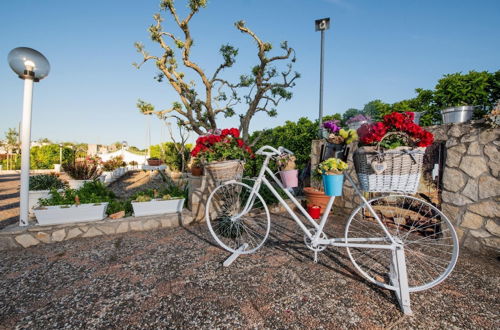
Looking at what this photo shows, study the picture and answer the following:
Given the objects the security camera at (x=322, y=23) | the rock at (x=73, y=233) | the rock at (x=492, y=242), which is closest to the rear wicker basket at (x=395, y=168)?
the rock at (x=492, y=242)

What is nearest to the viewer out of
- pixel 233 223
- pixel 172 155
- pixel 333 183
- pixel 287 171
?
pixel 333 183

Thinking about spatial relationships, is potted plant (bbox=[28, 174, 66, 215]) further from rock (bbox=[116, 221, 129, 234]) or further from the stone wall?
the stone wall

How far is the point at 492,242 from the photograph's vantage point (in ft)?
9.18

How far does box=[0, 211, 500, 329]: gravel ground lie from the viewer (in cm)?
171

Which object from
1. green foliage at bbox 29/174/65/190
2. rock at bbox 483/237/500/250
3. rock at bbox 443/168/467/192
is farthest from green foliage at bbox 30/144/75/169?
rock at bbox 483/237/500/250

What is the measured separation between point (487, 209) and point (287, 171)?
8.50ft

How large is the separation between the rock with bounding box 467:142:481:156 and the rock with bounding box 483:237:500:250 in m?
1.01

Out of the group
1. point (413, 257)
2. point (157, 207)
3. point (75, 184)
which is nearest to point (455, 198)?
point (413, 257)

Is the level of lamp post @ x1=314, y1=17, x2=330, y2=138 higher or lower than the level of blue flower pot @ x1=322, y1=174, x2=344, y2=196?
higher

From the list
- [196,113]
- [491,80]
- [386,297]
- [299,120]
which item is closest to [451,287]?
[386,297]

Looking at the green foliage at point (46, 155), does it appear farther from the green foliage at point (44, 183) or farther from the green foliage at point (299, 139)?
the green foliage at point (299, 139)

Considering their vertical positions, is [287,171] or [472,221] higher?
[287,171]

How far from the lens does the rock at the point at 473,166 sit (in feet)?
9.47

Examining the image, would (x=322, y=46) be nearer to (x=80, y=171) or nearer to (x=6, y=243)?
(x=80, y=171)
